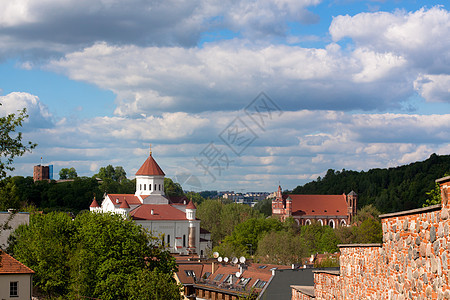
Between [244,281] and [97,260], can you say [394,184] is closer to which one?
[244,281]

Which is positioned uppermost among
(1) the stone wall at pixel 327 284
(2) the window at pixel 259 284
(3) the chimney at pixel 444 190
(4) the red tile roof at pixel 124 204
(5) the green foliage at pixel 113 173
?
(5) the green foliage at pixel 113 173

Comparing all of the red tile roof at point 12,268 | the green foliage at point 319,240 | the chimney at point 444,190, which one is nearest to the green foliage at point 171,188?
the green foliage at point 319,240

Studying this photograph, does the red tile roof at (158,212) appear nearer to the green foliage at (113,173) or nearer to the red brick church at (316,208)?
the red brick church at (316,208)

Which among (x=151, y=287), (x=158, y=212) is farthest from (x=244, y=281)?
(x=158, y=212)

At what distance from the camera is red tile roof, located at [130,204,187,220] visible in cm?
9969

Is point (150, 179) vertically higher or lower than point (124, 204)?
higher

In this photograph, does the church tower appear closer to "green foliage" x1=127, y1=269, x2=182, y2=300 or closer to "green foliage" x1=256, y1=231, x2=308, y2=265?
"green foliage" x1=256, y1=231, x2=308, y2=265

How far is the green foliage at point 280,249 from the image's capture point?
80.1m

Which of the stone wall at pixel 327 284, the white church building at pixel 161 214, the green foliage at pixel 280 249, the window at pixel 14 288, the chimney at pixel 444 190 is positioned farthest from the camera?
the white church building at pixel 161 214

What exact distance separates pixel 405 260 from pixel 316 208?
483ft

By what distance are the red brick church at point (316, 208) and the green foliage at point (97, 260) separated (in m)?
108

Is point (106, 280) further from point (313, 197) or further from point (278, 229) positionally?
point (313, 197)

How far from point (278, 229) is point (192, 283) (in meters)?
56.6

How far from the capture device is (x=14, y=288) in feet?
118
